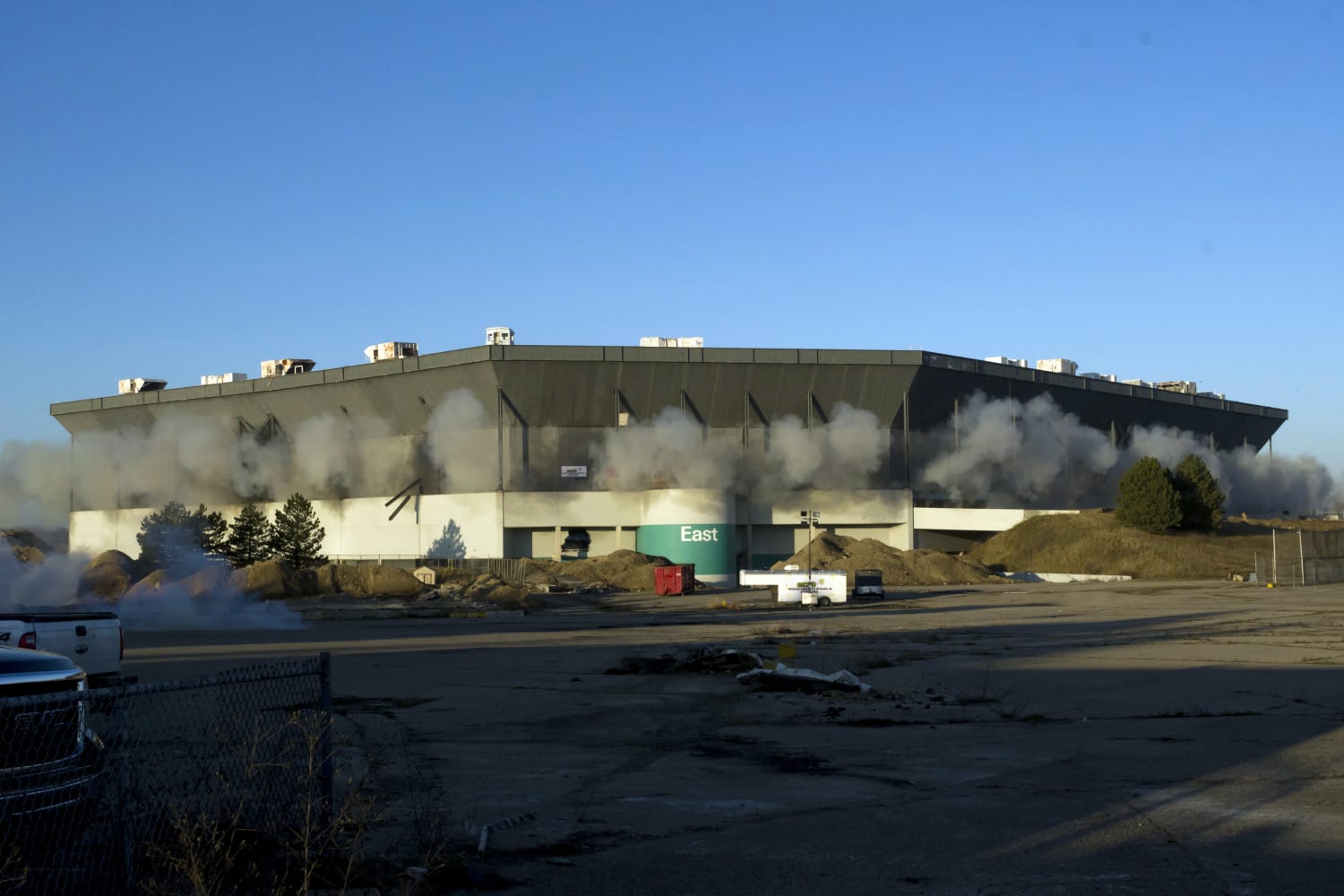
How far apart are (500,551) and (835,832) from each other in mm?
73420

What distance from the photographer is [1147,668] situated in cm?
2175

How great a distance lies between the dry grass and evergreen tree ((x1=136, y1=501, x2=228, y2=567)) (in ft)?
171

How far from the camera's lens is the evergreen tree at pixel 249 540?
7900 centimetres

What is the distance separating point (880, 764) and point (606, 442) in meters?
71.9

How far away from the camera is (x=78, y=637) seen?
15.2 metres

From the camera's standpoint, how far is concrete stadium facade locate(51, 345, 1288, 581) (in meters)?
82.1

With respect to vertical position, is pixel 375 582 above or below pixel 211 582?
below

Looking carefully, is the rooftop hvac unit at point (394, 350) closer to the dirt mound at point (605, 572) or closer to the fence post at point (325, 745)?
the dirt mound at point (605, 572)

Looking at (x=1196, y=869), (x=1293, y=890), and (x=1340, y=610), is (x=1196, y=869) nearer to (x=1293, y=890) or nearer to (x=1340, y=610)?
(x=1293, y=890)

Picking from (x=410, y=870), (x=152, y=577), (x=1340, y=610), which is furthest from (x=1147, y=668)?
(x=152, y=577)

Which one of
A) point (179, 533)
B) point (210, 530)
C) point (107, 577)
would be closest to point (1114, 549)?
point (107, 577)

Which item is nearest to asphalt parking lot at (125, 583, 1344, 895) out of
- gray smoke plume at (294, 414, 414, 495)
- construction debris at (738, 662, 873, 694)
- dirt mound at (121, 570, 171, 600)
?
construction debris at (738, 662, 873, 694)

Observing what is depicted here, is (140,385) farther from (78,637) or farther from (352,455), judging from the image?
(78,637)

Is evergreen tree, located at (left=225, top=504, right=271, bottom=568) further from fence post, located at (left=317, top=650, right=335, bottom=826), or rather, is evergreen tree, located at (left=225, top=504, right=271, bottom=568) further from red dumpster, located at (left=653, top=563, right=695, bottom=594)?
fence post, located at (left=317, top=650, right=335, bottom=826)
